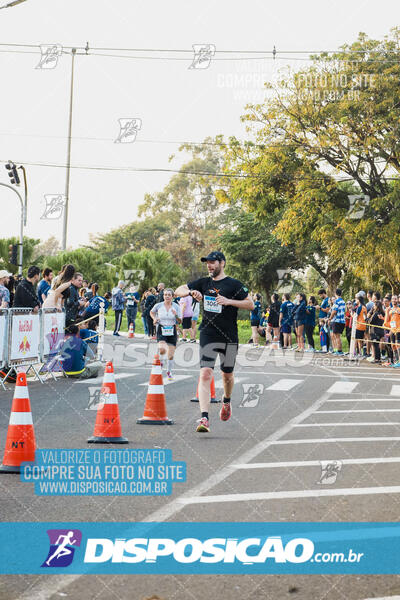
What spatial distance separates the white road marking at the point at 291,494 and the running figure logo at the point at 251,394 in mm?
6140

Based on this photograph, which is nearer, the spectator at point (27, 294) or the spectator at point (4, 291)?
the spectator at point (27, 294)

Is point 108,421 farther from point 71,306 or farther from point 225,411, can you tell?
point 71,306

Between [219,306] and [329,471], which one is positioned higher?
[219,306]

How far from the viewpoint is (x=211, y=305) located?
9.94 m

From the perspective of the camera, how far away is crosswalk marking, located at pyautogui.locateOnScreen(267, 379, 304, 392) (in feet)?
51.6

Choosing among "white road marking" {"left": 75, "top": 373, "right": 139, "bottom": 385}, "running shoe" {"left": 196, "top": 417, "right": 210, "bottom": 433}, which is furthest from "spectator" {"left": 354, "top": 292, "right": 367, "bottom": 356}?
"running shoe" {"left": 196, "top": 417, "right": 210, "bottom": 433}

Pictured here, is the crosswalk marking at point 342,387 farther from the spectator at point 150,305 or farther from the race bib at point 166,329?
the spectator at point 150,305

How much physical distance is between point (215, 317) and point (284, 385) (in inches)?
270

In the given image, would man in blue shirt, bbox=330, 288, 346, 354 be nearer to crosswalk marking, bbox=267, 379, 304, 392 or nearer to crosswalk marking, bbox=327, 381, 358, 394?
crosswalk marking, bbox=327, 381, 358, 394

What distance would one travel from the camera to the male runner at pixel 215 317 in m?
9.84

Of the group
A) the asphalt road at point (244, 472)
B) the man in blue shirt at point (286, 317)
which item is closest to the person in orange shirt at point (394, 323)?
the man in blue shirt at point (286, 317)

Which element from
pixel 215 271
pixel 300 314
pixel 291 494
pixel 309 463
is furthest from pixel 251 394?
pixel 300 314

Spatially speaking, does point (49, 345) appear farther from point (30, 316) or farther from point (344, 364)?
point (344, 364)

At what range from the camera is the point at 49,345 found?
54.9 ft
